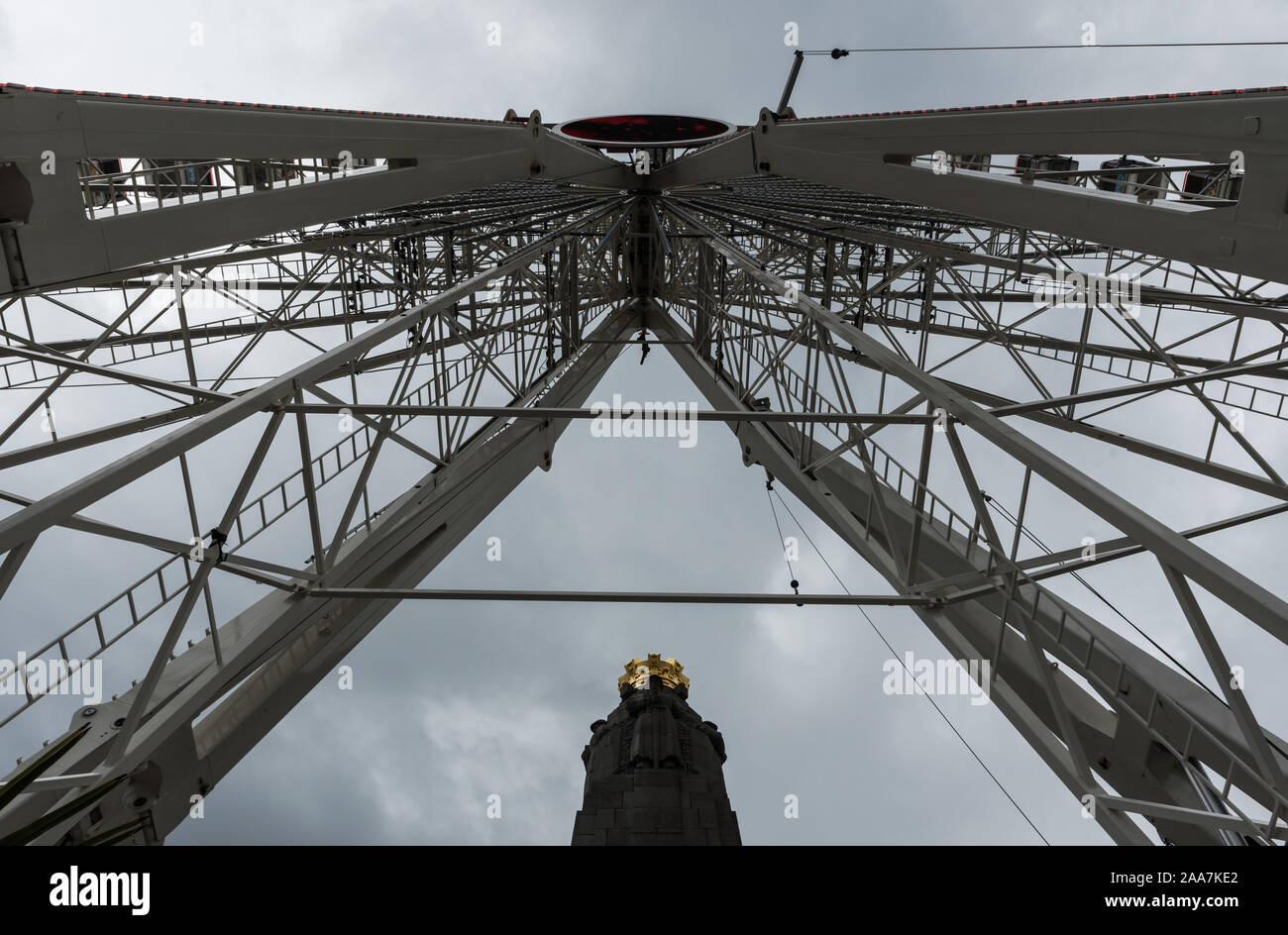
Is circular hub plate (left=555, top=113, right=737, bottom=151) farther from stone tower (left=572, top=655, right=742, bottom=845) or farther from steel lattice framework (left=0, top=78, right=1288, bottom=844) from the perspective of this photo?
stone tower (left=572, top=655, right=742, bottom=845)

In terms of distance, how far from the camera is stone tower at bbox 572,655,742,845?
26594 millimetres

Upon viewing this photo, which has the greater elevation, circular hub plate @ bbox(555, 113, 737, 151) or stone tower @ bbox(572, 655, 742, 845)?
circular hub plate @ bbox(555, 113, 737, 151)

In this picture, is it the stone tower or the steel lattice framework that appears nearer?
the steel lattice framework

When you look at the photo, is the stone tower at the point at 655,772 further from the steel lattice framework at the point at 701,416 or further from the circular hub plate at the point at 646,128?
the circular hub plate at the point at 646,128

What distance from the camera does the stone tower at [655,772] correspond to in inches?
1047

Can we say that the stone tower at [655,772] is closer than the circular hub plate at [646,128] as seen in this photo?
Yes

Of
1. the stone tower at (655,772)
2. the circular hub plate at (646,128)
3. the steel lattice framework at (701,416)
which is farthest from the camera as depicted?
the circular hub plate at (646,128)

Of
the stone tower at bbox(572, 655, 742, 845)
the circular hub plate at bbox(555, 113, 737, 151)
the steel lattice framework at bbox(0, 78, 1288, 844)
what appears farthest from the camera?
the circular hub plate at bbox(555, 113, 737, 151)

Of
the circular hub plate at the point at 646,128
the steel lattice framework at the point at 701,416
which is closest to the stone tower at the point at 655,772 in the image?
the steel lattice framework at the point at 701,416

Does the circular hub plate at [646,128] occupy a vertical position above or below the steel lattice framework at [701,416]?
above

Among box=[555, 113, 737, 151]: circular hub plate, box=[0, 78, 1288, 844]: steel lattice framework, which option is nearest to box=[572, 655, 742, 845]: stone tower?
box=[0, 78, 1288, 844]: steel lattice framework

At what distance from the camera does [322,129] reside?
39.5ft

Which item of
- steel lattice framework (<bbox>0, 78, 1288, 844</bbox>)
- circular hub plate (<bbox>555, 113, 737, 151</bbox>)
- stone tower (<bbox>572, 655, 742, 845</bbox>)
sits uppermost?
circular hub plate (<bbox>555, 113, 737, 151</bbox>)
